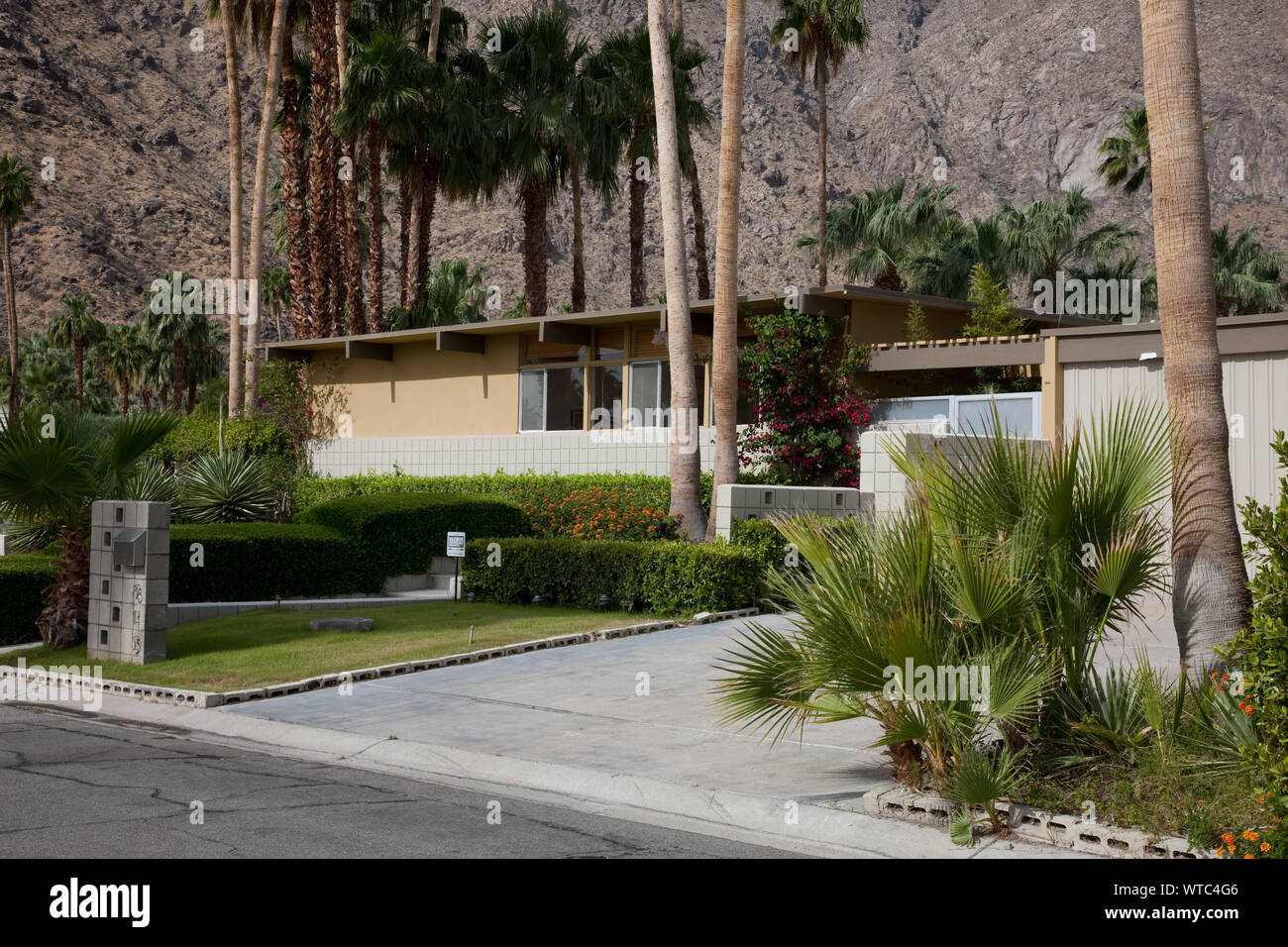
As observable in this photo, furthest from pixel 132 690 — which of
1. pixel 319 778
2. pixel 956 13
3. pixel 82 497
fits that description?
pixel 956 13

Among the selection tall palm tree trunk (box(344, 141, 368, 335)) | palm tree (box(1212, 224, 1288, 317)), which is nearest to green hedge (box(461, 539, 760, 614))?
tall palm tree trunk (box(344, 141, 368, 335))

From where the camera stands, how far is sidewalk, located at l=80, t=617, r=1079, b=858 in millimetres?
7660

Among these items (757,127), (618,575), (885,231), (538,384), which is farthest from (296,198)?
(757,127)

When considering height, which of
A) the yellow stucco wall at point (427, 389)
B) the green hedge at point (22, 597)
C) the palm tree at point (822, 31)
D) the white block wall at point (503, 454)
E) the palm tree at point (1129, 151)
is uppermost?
the palm tree at point (822, 31)

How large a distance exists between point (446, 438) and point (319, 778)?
732 inches

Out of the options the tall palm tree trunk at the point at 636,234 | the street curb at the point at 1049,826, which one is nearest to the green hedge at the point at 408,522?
the tall palm tree trunk at the point at 636,234

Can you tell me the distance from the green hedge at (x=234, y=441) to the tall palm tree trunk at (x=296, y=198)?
3.16 m

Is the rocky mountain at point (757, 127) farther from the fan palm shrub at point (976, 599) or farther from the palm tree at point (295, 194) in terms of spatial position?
the fan palm shrub at point (976, 599)

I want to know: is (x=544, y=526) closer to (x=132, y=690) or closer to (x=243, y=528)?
(x=243, y=528)

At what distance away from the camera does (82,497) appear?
48.9ft

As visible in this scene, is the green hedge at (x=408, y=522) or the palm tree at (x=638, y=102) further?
the palm tree at (x=638, y=102)

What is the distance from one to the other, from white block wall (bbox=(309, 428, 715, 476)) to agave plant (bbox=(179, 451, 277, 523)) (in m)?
5.11

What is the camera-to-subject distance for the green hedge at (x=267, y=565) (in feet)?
58.0
